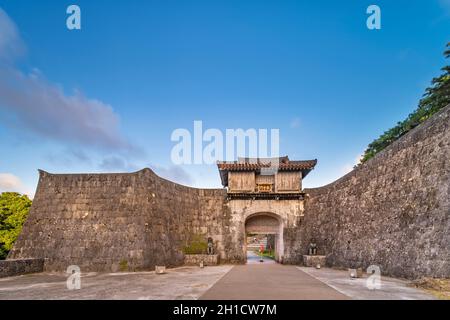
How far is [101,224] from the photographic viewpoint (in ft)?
49.9

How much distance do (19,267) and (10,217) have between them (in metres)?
7.55

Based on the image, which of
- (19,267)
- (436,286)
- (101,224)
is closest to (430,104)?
(436,286)

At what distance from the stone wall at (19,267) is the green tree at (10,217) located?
570 centimetres

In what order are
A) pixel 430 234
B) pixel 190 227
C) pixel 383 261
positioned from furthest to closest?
1. pixel 190 227
2. pixel 383 261
3. pixel 430 234

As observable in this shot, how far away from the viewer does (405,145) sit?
12.7 meters

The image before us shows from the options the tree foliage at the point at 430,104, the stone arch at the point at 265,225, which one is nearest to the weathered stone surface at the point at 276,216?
the stone arch at the point at 265,225

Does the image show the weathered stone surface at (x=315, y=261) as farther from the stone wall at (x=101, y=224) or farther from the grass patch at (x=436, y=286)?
the grass patch at (x=436, y=286)

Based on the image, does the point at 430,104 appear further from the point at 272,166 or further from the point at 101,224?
the point at 101,224

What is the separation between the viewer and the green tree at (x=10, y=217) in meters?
17.7

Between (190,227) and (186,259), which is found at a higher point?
(190,227)

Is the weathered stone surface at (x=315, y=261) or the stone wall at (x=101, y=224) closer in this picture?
the stone wall at (x=101, y=224)
